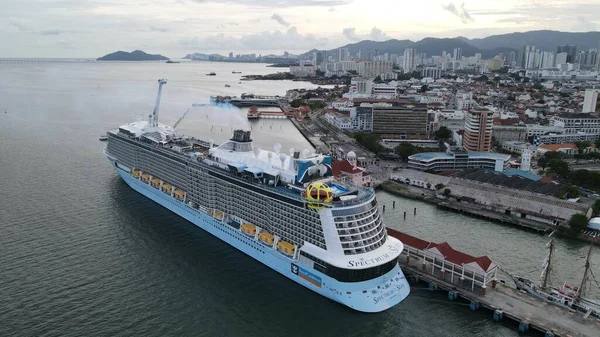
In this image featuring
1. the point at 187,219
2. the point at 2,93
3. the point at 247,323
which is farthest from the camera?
the point at 2,93

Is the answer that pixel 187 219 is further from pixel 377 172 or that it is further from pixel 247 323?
pixel 377 172

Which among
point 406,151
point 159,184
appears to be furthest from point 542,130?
point 159,184

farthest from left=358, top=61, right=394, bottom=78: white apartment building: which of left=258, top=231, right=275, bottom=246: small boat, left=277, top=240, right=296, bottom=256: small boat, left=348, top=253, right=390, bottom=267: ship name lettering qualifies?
left=348, top=253, right=390, bottom=267: ship name lettering

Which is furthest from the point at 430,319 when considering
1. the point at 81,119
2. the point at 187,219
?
the point at 81,119

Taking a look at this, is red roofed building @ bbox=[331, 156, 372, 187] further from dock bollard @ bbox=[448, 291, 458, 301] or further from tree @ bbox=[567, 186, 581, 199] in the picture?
dock bollard @ bbox=[448, 291, 458, 301]

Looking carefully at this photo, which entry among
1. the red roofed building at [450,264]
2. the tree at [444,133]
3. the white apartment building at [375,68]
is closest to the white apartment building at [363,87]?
the tree at [444,133]

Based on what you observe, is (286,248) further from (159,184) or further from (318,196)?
(159,184)
